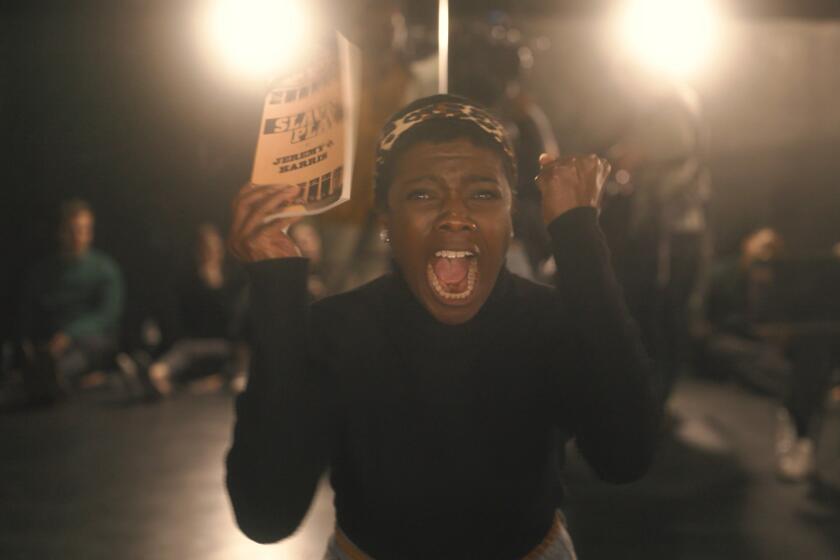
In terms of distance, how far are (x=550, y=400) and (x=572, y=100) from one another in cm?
767

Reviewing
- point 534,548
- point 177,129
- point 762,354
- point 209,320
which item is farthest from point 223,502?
point 177,129

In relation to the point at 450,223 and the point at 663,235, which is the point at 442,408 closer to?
the point at 450,223

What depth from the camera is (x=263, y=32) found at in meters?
1.55

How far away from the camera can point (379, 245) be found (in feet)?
12.0

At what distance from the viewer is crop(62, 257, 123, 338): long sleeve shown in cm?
699

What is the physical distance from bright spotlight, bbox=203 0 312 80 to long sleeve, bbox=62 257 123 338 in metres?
5.49

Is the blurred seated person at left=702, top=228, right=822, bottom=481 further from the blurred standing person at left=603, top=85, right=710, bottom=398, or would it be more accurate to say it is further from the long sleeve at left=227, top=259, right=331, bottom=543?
the long sleeve at left=227, top=259, right=331, bottom=543

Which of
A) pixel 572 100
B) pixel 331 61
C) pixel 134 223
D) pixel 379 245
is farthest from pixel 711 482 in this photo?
pixel 134 223

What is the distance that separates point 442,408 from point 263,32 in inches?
25.2

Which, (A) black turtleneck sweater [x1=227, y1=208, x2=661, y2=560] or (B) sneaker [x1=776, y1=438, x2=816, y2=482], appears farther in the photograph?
(B) sneaker [x1=776, y1=438, x2=816, y2=482]

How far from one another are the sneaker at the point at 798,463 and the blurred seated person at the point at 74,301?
15.2 ft

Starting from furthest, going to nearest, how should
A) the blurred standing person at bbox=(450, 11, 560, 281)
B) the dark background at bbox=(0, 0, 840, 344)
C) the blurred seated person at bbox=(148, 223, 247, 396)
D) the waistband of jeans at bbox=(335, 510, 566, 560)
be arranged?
the dark background at bbox=(0, 0, 840, 344), the blurred seated person at bbox=(148, 223, 247, 396), the blurred standing person at bbox=(450, 11, 560, 281), the waistband of jeans at bbox=(335, 510, 566, 560)

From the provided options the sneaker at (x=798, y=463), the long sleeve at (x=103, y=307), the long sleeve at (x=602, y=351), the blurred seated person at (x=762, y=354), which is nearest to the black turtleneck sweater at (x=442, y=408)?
the long sleeve at (x=602, y=351)

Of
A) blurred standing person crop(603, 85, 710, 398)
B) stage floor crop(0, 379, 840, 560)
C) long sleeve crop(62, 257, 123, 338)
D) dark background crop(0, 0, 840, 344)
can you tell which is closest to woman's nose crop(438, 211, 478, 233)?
blurred standing person crop(603, 85, 710, 398)
